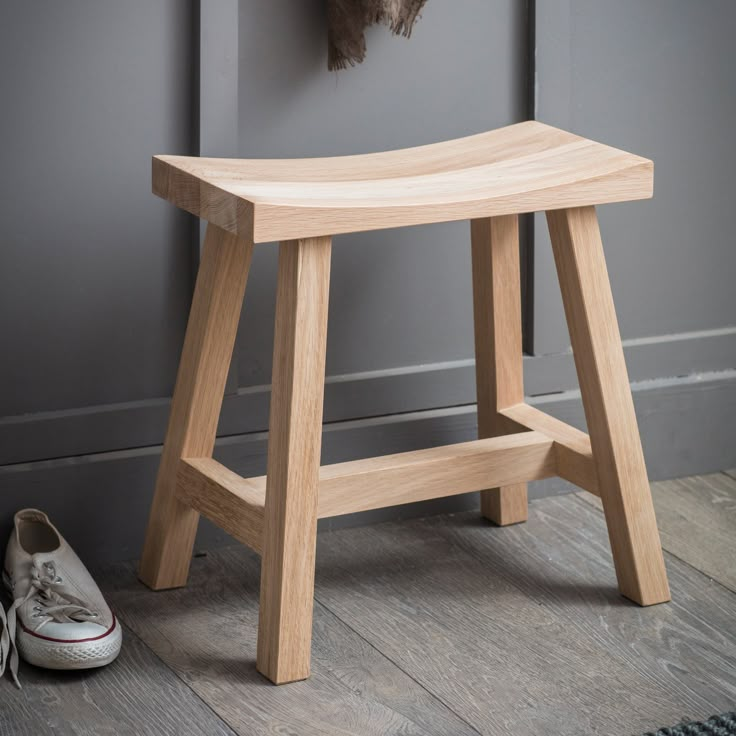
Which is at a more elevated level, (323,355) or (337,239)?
(337,239)

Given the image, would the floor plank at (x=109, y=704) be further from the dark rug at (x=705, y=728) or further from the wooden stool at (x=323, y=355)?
the dark rug at (x=705, y=728)

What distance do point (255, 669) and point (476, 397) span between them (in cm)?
55

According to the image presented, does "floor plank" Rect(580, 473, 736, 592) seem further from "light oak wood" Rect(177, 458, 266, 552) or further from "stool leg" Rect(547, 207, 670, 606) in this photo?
"light oak wood" Rect(177, 458, 266, 552)

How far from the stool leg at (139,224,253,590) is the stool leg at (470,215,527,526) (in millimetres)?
332

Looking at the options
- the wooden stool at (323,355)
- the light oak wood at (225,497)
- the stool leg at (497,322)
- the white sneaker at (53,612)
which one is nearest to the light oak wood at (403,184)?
the wooden stool at (323,355)

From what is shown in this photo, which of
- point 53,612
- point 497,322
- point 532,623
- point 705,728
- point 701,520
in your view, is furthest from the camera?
point 701,520

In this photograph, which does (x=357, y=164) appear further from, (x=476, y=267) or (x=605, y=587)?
(x=605, y=587)

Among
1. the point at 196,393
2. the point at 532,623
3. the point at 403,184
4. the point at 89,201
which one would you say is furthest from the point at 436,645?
the point at 89,201

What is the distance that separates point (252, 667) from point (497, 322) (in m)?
0.54

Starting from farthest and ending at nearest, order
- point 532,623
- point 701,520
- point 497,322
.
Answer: point 701,520 → point 497,322 → point 532,623

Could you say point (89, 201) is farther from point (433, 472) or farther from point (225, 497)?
point (433, 472)

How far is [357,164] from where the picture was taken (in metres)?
1.41

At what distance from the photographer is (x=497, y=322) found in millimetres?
1581

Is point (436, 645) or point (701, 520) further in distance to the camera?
point (701, 520)
